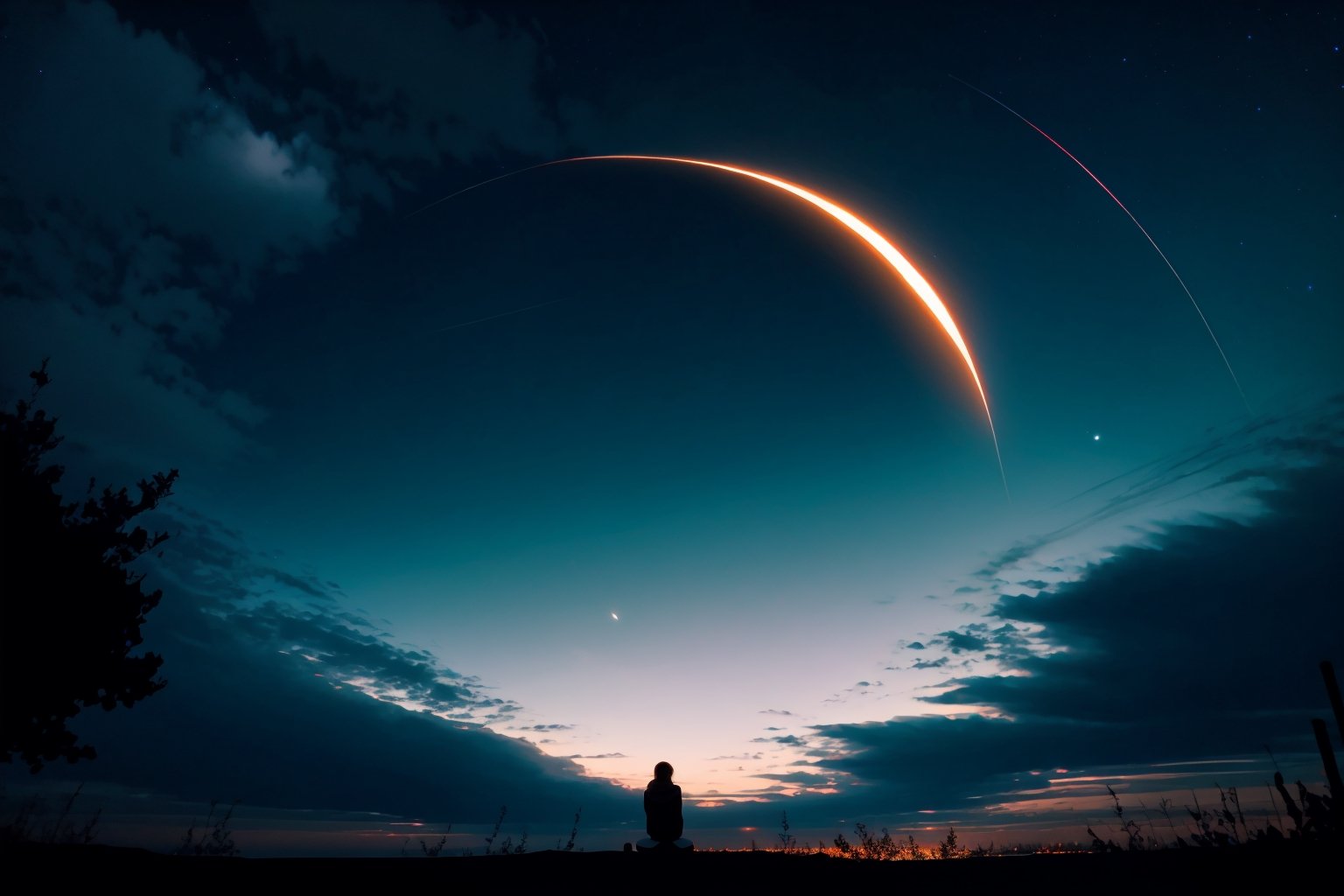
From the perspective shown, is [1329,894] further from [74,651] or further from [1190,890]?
[74,651]

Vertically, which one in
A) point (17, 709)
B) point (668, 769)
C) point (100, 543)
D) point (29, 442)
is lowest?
point (668, 769)

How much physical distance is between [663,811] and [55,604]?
46.9ft

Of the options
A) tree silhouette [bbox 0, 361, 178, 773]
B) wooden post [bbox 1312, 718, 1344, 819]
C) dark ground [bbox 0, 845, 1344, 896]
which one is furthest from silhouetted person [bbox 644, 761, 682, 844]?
tree silhouette [bbox 0, 361, 178, 773]

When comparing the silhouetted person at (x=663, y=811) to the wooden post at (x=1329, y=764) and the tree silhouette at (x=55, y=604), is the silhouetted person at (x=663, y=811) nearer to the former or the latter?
the wooden post at (x=1329, y=764)

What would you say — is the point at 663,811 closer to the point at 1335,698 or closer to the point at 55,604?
the point at 1335,698

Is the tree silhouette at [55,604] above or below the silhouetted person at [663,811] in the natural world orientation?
above

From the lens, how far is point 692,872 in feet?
33.9

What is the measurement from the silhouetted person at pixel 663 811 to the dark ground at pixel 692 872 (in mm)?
641

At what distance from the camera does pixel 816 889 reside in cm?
936

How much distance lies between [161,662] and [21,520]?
461 centimetres

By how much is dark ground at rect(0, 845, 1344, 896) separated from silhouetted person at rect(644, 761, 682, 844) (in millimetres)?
641

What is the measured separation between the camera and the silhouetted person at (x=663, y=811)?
11.8 meters

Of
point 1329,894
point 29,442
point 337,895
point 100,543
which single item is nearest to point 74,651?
point 100,543

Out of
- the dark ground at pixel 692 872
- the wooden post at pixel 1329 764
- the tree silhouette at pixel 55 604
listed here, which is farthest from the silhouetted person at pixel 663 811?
the tree silhouette at pixel 55 604
